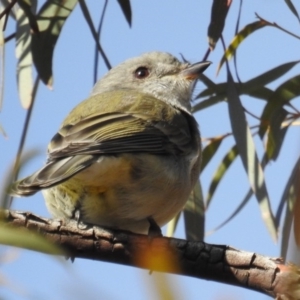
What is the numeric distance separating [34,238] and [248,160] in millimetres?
2161

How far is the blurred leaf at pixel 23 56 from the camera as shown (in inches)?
126

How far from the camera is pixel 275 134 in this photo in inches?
128

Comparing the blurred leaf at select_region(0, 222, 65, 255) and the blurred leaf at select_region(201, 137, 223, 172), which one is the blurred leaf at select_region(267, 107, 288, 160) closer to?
the blurred leaf at select_region(201, 137, 223, 172)

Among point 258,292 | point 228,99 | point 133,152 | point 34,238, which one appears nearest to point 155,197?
point 133,152

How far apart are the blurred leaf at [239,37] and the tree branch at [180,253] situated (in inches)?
50.3

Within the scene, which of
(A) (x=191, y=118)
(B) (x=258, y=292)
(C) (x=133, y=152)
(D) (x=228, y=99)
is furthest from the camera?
(A) (x=191, y=118)

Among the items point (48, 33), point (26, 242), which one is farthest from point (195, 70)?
point (26, 242)

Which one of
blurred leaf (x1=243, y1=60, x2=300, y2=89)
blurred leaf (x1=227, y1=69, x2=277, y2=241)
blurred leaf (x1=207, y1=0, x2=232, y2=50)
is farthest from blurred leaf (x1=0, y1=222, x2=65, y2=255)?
blurred leaf (x1=243, y1=60, x2=300, y2=89)

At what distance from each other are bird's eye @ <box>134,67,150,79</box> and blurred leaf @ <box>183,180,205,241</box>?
0.93 meters

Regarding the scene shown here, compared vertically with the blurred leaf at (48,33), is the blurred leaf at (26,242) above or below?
below

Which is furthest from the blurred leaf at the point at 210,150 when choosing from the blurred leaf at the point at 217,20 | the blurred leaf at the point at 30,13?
the blurred leaf at the point at 30,13

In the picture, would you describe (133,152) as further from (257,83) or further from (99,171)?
(257,83)

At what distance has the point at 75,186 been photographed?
8.41ft

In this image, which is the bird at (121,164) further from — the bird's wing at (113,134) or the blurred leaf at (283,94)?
the blurred leaf at (283,94)
